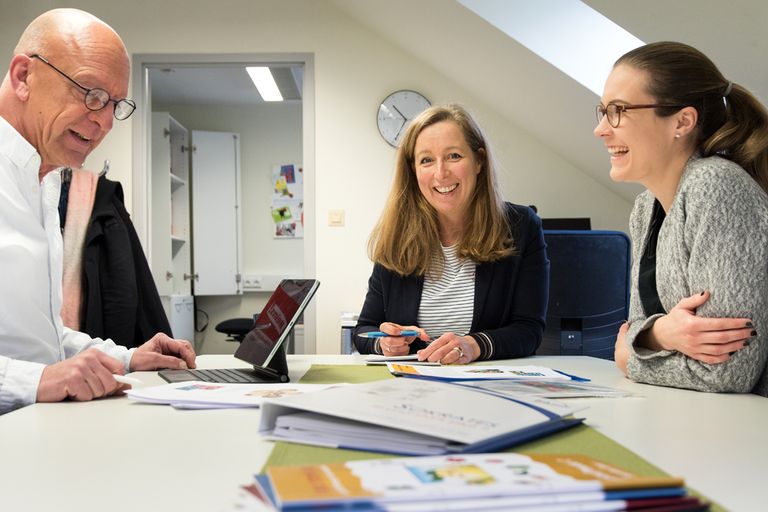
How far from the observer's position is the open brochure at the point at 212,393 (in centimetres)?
103

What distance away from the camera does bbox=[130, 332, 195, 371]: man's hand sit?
1.45 m

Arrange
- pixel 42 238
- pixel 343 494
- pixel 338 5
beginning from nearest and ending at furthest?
pixel 343 494
pixel 42 238
pixel 338 5

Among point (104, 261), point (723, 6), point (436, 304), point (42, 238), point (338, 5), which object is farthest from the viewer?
point (338, 5)

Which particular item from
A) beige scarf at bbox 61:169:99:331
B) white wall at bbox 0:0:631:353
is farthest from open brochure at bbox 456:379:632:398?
white wall at bbox 0:0:631:353

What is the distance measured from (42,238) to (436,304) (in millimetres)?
1002

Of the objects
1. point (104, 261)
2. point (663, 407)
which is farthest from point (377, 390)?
point (104, 261)

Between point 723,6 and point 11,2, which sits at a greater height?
point 11,2

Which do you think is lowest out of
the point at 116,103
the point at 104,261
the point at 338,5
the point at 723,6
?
the point at 104,261

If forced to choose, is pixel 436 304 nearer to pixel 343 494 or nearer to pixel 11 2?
pixel 343 494

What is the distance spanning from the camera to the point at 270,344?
1.29m

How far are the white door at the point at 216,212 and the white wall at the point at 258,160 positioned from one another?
0.16m

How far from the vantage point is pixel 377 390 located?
33.2 inches

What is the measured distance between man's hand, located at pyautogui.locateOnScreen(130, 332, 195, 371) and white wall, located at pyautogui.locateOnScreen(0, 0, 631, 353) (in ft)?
9.79

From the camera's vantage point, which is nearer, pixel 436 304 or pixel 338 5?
pixel 436 304
